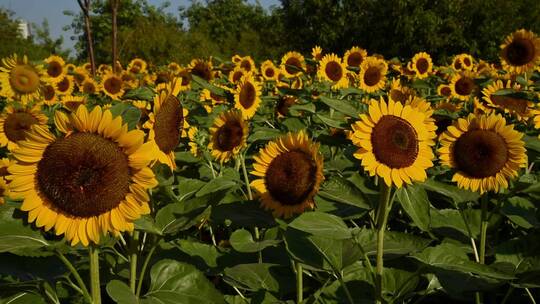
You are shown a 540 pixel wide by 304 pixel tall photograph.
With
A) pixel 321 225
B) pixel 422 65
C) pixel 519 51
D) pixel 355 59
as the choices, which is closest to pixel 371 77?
pixel 355 59

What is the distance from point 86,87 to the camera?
7324 mm

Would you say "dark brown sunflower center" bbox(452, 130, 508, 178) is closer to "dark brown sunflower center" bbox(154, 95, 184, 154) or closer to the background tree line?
"dark brown sunflower center" bbox(154, 95, 184, 154)

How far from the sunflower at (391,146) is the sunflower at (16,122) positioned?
93.8 inches

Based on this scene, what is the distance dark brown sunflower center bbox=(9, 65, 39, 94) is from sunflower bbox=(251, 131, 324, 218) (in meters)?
3.71

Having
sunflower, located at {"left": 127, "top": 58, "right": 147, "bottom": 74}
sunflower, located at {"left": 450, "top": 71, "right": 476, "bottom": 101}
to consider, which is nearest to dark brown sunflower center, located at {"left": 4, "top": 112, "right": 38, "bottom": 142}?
sunflower, located at {"left": 450, "top": 71, "right": 476, "bottom": 101}

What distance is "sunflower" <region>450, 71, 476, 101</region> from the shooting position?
5.67 m

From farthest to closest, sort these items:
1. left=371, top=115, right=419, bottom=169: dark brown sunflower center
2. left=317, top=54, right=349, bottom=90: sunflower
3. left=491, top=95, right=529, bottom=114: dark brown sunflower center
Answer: left=317, top=54, right=349, bottom=90: sunflower → left=491, top=95, right=529, bottom=114: dark brown sunflower center → left=371, top=115, right=419, bottom=169: dark brown sunflower center

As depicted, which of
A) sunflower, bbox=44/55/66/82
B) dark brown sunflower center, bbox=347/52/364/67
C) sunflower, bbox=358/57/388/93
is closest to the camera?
sunflower, bbox=358/57/388/93

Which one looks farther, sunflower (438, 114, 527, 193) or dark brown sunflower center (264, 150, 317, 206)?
sunflower (438, 114, 527, 193)

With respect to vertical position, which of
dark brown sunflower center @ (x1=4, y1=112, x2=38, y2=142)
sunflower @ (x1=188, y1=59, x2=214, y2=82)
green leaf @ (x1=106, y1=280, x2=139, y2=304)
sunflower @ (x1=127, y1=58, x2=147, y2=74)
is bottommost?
green leaf @ (x1=106, y1=280, x2=139, y2=304)

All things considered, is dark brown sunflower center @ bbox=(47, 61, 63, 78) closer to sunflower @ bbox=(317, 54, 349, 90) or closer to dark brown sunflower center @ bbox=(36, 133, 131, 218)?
sunflower @ bbox=(317, 54, 349, 90)

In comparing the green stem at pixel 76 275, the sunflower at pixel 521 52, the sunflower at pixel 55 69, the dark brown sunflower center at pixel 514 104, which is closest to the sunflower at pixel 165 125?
the green stem at pixel 76 275

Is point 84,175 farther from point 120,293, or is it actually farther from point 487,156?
point 487,156

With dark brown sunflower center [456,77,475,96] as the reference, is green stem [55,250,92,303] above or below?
below
